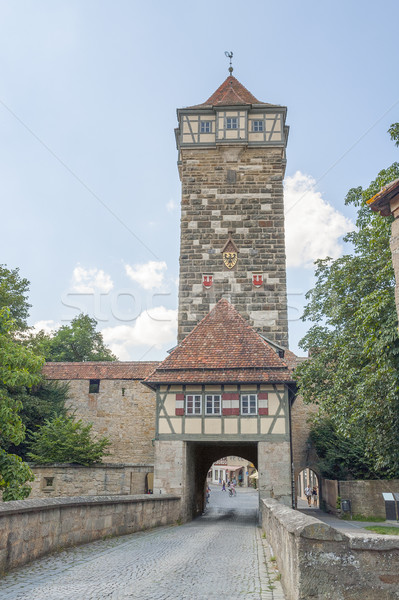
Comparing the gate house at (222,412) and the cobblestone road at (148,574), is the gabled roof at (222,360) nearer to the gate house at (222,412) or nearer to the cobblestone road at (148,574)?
the gate house at (222,412)

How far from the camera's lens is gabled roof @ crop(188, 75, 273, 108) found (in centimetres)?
2560

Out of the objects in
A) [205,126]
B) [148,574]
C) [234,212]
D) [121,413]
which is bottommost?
[148,574]

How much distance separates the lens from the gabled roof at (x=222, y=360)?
16.6m

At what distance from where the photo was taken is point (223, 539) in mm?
11227

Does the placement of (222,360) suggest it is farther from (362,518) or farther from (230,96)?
(230,96)

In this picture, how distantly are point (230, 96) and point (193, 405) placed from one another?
16681mm

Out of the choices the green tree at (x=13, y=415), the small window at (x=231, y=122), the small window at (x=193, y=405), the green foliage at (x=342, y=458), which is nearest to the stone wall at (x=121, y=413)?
the small window at (x=193, y=405)

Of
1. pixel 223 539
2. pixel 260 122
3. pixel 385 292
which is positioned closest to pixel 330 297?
pixel 385 292

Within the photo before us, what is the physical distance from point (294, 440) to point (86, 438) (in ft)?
29.4

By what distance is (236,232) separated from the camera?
23891mm

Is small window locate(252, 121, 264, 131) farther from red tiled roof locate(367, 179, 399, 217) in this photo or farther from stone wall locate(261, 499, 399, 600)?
stone wall locate(261, 499, 399, 600)

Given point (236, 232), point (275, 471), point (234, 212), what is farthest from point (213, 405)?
point (234, 212)

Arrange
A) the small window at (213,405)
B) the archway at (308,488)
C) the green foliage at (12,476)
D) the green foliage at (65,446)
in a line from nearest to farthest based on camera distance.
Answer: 1. the green foliage at (12,476)
2. the small window at (213,405)
3. the green foliage at (65,446)
4. the archway at (308,488)

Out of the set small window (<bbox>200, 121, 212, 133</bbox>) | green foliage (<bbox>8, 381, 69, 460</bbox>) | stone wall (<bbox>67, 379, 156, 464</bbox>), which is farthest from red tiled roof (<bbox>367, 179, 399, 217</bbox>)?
small window (<bbox>200, 121, 212, 133</bbox>)
